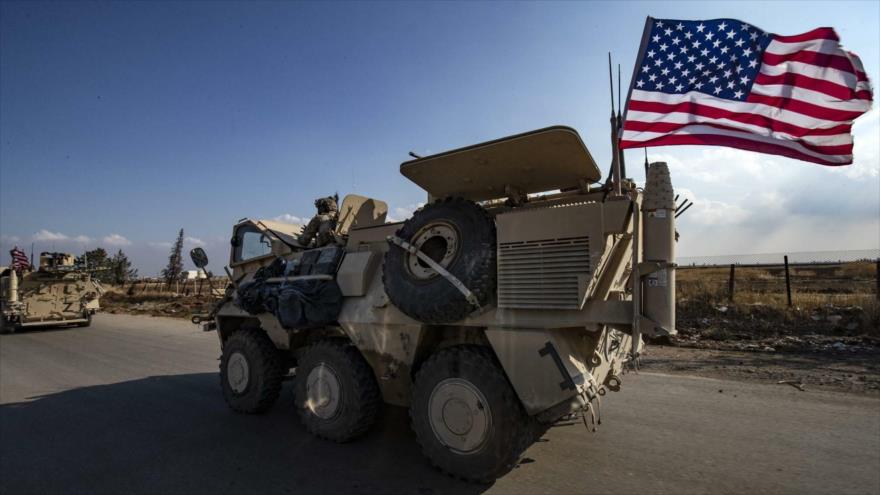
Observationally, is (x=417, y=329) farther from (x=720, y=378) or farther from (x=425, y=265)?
(x=720, y=378)

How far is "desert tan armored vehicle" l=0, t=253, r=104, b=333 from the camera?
54.4 feet

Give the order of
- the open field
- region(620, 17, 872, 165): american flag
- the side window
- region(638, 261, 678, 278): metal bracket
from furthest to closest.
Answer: the open field < the side window < region(620, 17, 872, 165): american flag < region(638, 261, 678, 278): metal bracket

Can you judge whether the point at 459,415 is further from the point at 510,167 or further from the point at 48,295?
the point at 48,295

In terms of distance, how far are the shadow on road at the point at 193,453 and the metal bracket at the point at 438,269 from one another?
1451 mm

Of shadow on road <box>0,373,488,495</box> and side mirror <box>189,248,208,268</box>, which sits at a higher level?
side mirror <box>189,248,208,268</box>

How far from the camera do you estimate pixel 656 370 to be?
25.4 ft

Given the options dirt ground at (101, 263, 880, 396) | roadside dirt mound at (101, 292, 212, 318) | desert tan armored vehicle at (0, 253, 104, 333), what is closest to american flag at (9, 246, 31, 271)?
desert tan armored vehicle at (0, 253, 104, 333)

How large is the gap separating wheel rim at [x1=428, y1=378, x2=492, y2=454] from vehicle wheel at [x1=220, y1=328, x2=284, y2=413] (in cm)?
254

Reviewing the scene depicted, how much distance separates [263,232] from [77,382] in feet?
15.3

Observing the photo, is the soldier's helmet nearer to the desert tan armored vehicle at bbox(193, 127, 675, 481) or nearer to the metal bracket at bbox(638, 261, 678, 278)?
the desert tan armored vehicle at bbox(193, 127, 675, 481)

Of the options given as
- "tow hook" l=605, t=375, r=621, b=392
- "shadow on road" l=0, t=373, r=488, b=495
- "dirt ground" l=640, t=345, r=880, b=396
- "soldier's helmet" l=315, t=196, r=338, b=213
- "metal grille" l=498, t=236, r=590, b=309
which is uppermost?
"soldier's helmet" l=315, t=196, r=338, b=213

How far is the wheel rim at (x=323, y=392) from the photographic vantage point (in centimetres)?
456

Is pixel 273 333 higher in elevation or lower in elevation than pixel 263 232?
lower

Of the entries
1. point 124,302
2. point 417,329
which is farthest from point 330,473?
point 124,302
